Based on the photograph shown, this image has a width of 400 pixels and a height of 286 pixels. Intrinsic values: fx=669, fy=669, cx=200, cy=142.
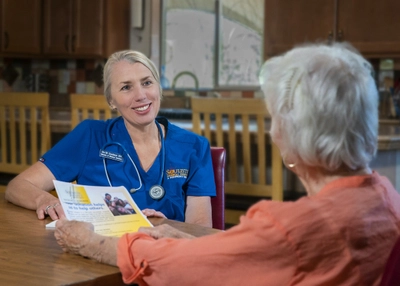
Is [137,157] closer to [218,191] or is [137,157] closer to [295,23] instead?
[218,191]

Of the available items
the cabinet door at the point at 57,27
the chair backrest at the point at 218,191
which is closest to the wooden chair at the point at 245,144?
the chair backrest at the point at 218,191

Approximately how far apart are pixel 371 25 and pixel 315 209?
3448 millimetres

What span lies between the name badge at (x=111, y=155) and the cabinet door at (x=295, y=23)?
257 centimetres

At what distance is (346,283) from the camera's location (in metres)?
1.08

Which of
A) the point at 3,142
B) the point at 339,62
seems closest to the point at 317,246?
the point at 339,62

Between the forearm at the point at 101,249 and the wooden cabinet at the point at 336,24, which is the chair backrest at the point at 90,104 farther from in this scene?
the forearm at the point at 101,249

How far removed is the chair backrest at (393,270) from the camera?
39.8 inches

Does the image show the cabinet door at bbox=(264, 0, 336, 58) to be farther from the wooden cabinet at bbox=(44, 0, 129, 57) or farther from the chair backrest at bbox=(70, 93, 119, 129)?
the chair backrest at bbox=(70, 93, 119, 129)

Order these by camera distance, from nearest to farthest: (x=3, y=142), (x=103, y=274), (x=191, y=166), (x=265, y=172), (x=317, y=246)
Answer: (x=317, y=246) < (x=103, y=274) < (x=191, y=166) < (x=265, y=172) < (x=3, y=142)

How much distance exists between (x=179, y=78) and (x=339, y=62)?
420 centimetres

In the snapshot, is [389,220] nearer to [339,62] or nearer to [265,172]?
[339,62]

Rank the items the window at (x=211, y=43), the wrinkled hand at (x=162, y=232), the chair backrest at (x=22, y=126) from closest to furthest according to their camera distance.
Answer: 1. the wrinkled hand at (x=162, y=232)
2. the chair backrest at (x=22, y=126)
3. the window at (x=211, y=43)

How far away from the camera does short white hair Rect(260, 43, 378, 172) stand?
1.08m

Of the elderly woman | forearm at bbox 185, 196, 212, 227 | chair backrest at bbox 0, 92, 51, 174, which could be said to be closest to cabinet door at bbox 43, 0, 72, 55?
chair backrest at bbox 0, 92, 51, 174
